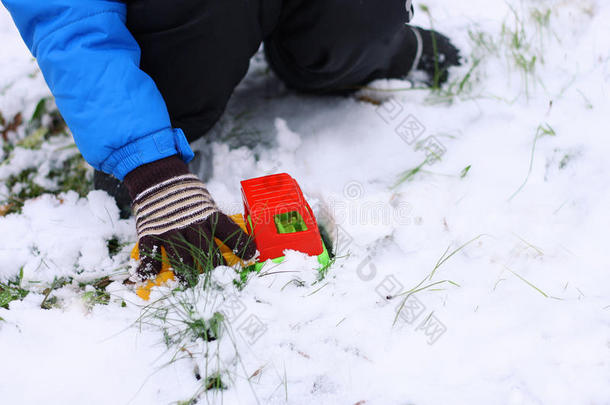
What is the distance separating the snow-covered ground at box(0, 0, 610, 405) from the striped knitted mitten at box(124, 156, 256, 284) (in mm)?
56

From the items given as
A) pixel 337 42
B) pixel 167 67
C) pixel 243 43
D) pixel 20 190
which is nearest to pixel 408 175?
pixel 337 42

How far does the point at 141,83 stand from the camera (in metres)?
0.99

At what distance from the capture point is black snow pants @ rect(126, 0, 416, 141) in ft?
3.51

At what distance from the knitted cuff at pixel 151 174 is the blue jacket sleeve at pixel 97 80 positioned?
0.01 meters

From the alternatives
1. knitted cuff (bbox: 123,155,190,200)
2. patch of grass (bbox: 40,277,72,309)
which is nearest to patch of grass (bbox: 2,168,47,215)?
patch of grass (bbox: 40,277,72,309)

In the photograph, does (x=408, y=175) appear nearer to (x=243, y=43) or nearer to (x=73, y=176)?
(x=243, y=43)

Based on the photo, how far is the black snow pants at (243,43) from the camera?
42.1 inches

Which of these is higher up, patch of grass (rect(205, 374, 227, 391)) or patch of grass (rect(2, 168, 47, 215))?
patch of grass (rect(205, 374, 227, 391))

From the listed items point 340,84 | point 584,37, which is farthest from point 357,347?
point 584,37

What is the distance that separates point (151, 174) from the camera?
0.96m

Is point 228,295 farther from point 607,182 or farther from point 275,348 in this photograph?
point 607,182

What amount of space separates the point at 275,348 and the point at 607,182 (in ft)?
2.79

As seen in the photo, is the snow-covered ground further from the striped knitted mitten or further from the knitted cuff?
the knitted cuff

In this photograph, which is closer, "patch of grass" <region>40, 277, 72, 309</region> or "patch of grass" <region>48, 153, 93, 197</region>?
"patch of grass" <region>40, 277, 72, 309</region>
